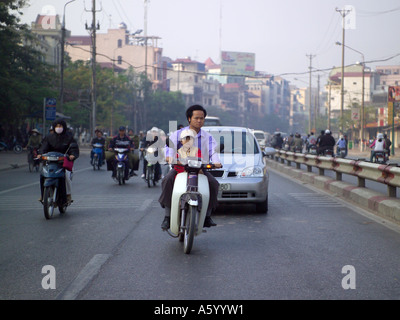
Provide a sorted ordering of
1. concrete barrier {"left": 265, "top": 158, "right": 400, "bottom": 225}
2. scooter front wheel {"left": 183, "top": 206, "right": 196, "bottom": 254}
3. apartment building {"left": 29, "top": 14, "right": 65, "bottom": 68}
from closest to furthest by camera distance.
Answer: scooter front wheel {"left": 183, "top": 206, "right": 196, "bottom": 254}
concrete barrier {"left": 265, "top": 158, "right": 400, "bottom": 225}
apartment building {"left": 29, "top": 14, "right": 65, "bottom": 68}

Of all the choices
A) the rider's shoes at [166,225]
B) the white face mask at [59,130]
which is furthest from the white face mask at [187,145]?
the white face mask at [59,130]

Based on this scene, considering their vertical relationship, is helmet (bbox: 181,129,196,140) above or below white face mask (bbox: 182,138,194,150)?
above

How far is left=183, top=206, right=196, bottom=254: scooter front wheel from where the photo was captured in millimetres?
7098

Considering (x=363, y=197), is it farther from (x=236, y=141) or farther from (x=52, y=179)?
(x=52, y=179)

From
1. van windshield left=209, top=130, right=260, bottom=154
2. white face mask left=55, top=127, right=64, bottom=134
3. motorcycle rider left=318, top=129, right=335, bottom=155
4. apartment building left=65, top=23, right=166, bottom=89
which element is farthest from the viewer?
apartment building left=65, top=23, right=166, bottom=89

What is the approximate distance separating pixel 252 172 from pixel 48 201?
3.69 meters

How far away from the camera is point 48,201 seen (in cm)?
1041

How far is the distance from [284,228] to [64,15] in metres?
35.2

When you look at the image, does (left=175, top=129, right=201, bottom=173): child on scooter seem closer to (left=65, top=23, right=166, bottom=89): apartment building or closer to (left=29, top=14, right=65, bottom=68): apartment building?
(left=29, top=14, right=65, bottom=68): apartment building

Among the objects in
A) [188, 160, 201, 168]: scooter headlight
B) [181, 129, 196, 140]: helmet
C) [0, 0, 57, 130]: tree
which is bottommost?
[188, 160, 201, 168]: scooter headlight

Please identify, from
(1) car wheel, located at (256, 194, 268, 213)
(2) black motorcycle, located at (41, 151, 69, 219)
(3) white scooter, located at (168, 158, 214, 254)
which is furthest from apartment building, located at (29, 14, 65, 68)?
(3) white scooter, located at (168, 158, 214, 254)

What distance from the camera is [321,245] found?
7.92m

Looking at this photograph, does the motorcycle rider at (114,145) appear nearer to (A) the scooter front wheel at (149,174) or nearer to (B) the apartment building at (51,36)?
(A) the scooter front wheel at (149,174)

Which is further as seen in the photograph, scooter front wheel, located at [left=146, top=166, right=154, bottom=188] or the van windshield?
scooter front wheel, located at [left=146, top=166, right=154, bottom=188]
